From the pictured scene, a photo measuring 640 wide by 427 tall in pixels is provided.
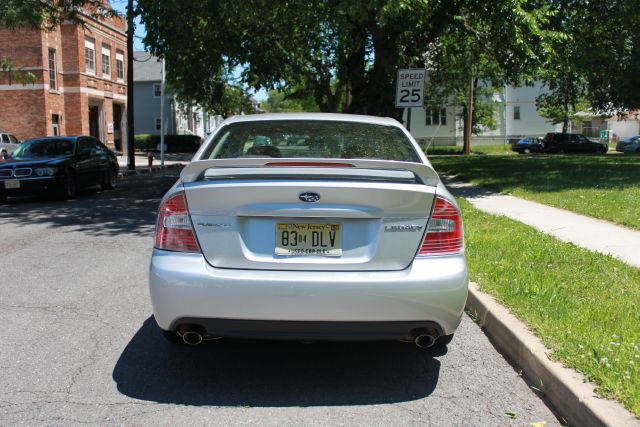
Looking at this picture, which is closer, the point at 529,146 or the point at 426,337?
the point at 426,337

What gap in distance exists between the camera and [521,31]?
14305 millimetres

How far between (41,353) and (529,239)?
228 inches

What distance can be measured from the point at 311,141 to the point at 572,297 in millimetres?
2552

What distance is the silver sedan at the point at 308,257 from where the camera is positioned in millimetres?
3473

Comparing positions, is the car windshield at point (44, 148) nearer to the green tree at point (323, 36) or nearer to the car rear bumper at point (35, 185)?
the car rear bumper at point (35, 185)

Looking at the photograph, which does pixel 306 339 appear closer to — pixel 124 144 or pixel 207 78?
pixel 207 78

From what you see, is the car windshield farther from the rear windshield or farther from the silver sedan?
the silver sedan

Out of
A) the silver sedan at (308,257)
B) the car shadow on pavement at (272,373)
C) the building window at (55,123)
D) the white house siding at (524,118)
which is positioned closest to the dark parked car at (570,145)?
the white house siding at (524,118)

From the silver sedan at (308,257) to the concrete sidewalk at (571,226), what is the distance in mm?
3837

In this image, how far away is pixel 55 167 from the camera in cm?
1379

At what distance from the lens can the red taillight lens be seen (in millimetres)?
3648

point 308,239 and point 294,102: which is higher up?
point 294,102

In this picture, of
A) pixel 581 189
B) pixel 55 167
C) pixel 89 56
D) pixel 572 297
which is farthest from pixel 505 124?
pixel 572 297

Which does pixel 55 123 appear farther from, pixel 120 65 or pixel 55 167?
pixel 55 167
